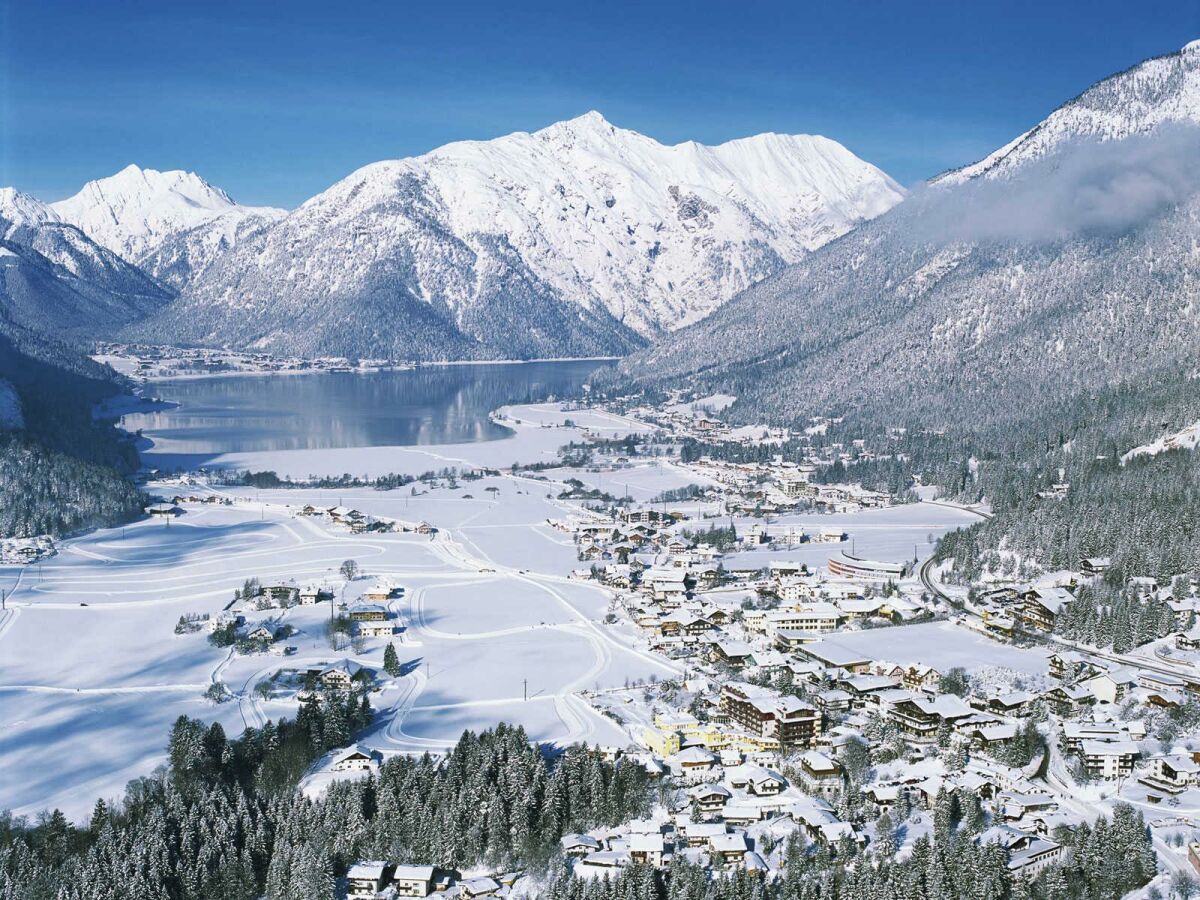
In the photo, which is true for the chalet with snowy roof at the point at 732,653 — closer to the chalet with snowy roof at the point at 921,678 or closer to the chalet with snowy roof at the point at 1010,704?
the chalet with snowy roof at the point at 921,678

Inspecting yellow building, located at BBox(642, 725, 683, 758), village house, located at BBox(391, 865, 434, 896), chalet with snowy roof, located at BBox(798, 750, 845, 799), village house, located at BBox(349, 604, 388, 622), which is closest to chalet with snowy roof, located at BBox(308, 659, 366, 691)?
village house, located at BBox(349, 604, 388, 622)

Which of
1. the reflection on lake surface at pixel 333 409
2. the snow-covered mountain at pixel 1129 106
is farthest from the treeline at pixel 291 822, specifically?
the snow-covered mountain at pixel 1129 106

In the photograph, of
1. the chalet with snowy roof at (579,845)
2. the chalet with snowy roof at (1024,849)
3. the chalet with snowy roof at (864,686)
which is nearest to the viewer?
the chalet with snowy roof at (1024,849)

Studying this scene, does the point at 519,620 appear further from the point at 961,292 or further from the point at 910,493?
the point at 961,292

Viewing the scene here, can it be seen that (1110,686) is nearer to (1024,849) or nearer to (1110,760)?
(1110,760)

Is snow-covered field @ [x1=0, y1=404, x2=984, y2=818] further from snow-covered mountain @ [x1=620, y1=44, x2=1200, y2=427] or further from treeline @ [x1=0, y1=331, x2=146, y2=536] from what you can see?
snow-covered mountain @ [x1=620, y1=44, x2=1200, y2=427]

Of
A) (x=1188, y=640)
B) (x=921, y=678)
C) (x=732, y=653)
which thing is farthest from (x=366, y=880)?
(x=1188, y=640)
